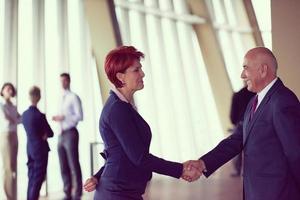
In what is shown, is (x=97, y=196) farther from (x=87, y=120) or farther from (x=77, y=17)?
(x=77, y=17)

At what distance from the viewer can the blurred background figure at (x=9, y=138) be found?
4680 mm

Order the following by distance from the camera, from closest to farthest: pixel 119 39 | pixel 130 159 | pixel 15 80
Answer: pixel 130 159 < pixel 15 80 < pixel 119 39

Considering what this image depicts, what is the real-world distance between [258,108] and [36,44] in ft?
9.95

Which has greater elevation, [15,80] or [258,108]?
[15,80]

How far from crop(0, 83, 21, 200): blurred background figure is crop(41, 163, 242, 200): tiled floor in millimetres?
411

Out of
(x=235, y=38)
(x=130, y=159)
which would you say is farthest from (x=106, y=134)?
(x=235, y=38)

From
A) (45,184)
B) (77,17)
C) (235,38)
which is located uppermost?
(77,17)

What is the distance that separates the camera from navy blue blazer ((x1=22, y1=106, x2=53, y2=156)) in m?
4.67

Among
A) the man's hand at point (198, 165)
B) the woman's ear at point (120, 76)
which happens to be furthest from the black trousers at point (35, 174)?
the woman's ear at point (120, 76)

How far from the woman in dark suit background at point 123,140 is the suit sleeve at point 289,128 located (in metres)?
0.59

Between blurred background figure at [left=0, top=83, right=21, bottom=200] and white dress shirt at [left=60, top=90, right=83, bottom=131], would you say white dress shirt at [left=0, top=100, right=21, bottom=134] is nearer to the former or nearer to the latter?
blurred background figure at [left=0, top=83, right=21, bottom=200]

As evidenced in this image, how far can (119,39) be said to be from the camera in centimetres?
505

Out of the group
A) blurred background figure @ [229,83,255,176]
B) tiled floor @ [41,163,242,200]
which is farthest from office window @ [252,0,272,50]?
tiled floor @ [41,163,242,200]

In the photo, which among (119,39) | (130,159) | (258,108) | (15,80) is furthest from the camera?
(119,39)
